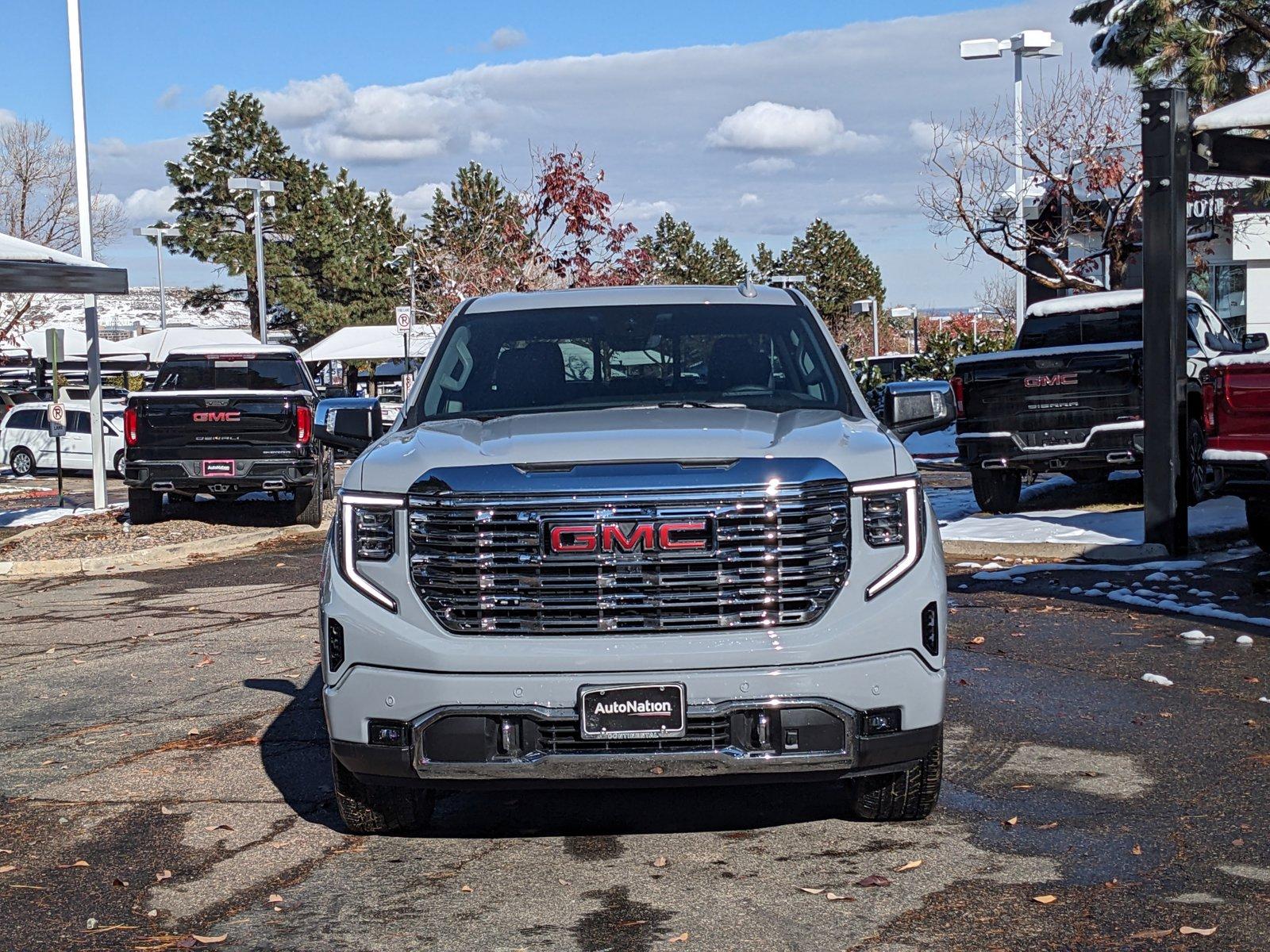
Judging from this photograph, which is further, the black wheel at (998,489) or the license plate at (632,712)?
the black wheel at (998,489)

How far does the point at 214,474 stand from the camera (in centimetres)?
1608

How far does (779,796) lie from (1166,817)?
4.56ft

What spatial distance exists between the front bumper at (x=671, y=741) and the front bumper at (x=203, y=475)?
11.8 meters

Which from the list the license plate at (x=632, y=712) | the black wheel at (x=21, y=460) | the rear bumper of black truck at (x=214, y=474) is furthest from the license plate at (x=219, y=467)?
the black wheel at (x=21, y=460)

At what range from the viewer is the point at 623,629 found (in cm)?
470

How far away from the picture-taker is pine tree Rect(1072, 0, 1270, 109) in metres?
26.4

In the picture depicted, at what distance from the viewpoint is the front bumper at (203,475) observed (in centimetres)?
Answer: 1608

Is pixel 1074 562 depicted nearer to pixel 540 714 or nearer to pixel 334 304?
pixel 540 714

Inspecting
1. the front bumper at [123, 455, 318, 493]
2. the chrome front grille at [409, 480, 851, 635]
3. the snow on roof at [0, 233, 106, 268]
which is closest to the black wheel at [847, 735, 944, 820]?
the chrome front grille at [409, 480, 851, 635]

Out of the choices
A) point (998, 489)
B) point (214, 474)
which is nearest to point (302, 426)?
point (214, 474)

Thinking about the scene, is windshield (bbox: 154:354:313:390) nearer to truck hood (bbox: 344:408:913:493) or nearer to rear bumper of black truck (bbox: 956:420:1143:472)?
rear bumper of black truck (bbox: 956:420:1143:472)

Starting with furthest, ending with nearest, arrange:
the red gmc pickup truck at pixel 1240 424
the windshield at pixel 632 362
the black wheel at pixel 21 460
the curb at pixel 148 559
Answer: the black wheel at pixel 21 460, the curb at pixel 148 559, the red gmc pickup truck at pixel 1240 424, the windshield at pixel 632 362

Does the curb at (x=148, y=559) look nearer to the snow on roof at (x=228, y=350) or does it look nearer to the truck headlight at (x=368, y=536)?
the snow on roof at (x=228, y=350)

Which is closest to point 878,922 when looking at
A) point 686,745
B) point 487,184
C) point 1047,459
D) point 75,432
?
point 686,745
